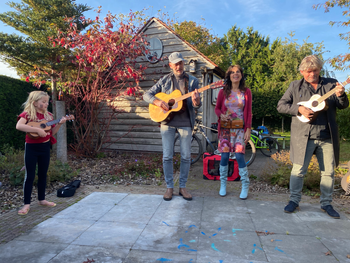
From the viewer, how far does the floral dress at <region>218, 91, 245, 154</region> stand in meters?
3.37

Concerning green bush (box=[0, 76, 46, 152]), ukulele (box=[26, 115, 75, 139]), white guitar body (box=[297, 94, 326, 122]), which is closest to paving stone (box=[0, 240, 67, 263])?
ukulele (box=[26, 115, 75, 139])

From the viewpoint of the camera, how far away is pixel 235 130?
3400 mm

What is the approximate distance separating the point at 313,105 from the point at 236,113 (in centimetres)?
97

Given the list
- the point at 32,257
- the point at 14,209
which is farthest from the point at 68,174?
the point at 32,257

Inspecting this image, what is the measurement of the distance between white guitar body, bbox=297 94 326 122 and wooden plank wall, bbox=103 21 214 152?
433 centimetres

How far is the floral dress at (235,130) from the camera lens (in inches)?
133

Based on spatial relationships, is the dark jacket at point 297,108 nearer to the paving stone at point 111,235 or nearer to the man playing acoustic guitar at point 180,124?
the man playing acoustic guitar at point 180,124

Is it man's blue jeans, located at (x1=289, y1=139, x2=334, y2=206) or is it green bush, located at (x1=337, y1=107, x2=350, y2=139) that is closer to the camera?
man's blue jeans, located at (x1=289, y1=139, x2=334, y2=206)

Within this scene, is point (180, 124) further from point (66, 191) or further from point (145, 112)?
point (145, 112)

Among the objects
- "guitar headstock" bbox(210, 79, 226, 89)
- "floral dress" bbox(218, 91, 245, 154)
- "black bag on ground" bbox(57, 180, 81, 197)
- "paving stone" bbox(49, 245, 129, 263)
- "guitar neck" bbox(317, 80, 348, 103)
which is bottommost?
"paving stone" bbox(49, 245, 129, 263)

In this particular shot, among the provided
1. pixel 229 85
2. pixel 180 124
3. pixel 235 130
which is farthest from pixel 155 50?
pixel 235 130

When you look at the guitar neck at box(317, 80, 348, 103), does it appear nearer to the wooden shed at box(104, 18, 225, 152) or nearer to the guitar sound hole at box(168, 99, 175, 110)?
the guitar sound hole at box(168, 99, 175, 110)

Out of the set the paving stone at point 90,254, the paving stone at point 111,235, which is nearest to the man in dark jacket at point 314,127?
the paving stone at point 111,235

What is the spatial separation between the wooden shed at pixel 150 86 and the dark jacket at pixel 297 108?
389 centimetres
